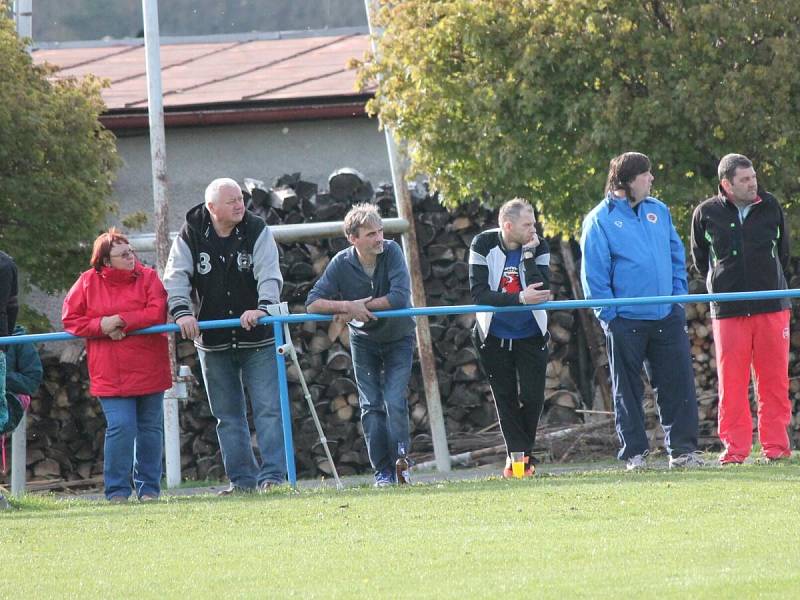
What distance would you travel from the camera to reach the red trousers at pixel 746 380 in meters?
9.72

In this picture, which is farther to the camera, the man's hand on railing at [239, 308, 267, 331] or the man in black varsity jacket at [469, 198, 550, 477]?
the man in black varsity jacket at [469, 198, 550, 477]

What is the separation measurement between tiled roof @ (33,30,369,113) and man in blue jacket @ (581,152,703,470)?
8322 mm

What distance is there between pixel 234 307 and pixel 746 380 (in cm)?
328

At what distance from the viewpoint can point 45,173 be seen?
13.3 meters

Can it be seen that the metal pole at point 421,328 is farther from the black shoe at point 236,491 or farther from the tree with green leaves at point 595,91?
the black shoe at point 236,491

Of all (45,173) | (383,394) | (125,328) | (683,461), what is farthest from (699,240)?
(45,173)

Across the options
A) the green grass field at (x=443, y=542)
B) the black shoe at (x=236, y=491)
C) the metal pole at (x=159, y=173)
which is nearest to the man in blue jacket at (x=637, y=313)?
the green grass field at (x=443, y=542)

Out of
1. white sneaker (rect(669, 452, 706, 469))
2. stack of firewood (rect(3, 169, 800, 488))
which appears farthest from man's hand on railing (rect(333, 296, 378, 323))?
stack of firewood (rect(3, 169, 800, 488))

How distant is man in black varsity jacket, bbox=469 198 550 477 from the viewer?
9719 millimetres

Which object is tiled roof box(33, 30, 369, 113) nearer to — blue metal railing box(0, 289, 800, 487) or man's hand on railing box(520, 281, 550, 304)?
blue metal railing box(0, 289, 800, 487)

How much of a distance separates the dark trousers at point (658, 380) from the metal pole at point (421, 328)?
4.37 metres

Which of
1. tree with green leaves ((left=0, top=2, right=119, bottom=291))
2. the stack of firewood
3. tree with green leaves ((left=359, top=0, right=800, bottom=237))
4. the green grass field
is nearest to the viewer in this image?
the green grass field

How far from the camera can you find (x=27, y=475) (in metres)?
15.8

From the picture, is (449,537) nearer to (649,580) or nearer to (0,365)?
(649,580)
